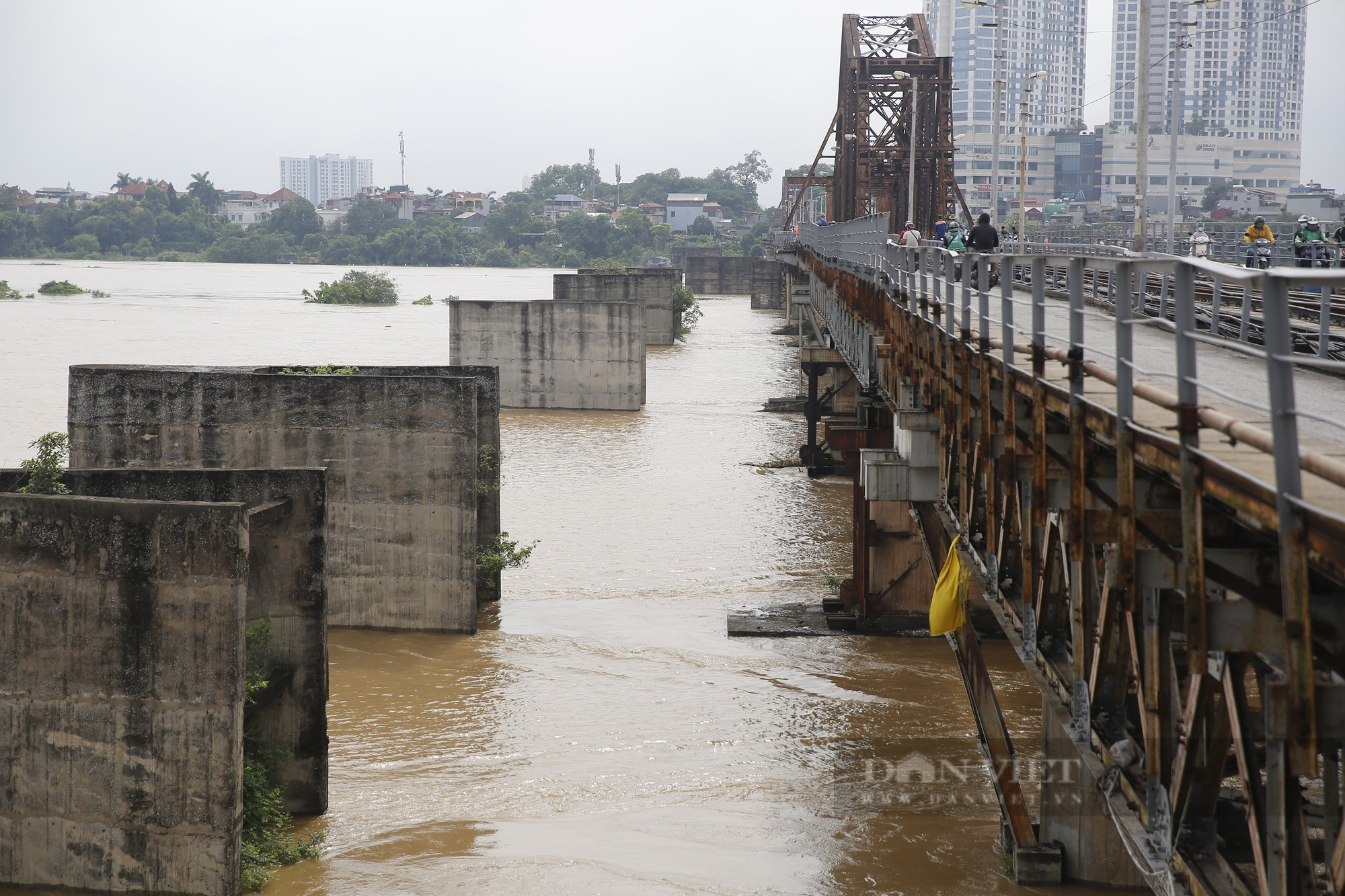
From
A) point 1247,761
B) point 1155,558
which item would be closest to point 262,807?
point 1155,558

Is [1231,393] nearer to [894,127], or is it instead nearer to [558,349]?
[558,349]

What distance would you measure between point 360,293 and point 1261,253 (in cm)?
9291

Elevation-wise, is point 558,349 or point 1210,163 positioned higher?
Answer: point 1210,163

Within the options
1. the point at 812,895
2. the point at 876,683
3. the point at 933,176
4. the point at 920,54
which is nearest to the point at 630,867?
the point at 812,895

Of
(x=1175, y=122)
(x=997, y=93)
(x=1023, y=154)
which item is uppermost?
(x=997, y=93)

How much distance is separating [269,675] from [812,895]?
549 centimetres

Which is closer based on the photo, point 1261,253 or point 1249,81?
point 1261,253

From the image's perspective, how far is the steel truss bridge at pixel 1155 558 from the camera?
164 inches

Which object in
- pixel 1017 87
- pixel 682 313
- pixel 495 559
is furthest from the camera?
pixel 1017 87

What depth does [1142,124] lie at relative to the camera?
33.4m

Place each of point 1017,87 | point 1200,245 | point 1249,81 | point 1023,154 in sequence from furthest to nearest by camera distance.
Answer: point 1017,87, point 1249,81, point 1023,154, point 1200,245

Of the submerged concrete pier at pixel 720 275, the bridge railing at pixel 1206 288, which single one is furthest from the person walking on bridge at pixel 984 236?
the submerged concrete pier at pixel 720 275

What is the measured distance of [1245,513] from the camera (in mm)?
4449

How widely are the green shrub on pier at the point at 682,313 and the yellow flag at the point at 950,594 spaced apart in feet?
210
